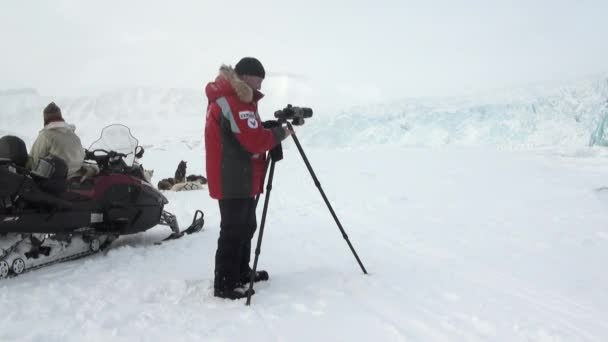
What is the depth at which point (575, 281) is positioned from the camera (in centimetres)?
341

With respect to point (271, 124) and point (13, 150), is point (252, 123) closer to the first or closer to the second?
point (271, 124)

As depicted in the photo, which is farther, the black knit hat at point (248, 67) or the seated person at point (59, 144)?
the seated person at point (59, 144)

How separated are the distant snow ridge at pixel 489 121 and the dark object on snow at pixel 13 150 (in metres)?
20.6

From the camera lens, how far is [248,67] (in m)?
3.07

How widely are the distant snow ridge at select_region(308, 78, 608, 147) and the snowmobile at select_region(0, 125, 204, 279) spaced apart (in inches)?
770

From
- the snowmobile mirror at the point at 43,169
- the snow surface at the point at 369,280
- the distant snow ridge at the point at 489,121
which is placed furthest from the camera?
the distant snow ridge at the point at 489,121

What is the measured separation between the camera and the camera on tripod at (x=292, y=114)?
3193mm

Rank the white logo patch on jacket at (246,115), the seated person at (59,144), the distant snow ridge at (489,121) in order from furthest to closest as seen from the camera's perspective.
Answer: the distant snow ridge at (489,121) → the seated person at (59,144) → the white logo patch on jacket at (246,115)

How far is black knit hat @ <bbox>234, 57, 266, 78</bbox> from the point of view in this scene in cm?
306

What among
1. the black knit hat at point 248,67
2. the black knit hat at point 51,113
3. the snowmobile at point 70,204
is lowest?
the snowmobile at point 70,204

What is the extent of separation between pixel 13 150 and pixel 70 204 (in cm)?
67

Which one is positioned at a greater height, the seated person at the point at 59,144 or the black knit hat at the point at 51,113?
the black knit hat at the point at 51,113

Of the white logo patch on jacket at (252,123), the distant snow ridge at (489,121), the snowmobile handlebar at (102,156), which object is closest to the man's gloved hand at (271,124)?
the white logo patch on jacket at (252,123)

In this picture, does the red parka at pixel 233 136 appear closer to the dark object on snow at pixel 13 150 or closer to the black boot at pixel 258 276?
the black boot at pixel 258 276
